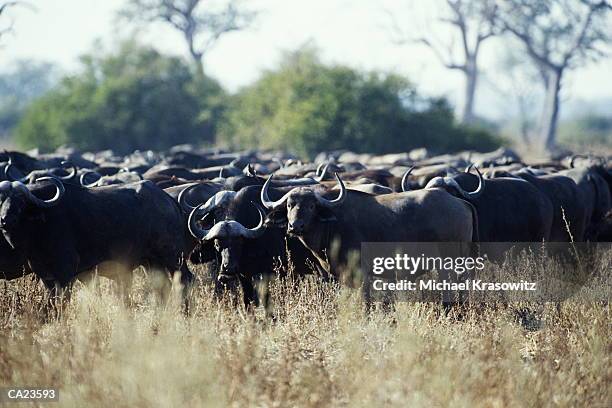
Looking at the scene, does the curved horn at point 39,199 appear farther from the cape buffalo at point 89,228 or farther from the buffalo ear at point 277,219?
the buffalo ear at point 277,219

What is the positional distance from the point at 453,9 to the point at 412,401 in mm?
42693

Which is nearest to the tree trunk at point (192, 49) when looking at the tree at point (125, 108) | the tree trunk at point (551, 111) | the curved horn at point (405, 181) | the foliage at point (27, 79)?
the tree at point (125, 108)

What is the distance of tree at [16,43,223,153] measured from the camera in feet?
132

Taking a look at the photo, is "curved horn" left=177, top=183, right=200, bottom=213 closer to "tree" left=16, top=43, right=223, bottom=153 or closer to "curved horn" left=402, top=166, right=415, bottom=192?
"curved horn" left=402, top=166, right=415, bottom=192

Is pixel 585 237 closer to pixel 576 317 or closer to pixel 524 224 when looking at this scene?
pixel 524 224

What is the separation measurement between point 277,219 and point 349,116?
84.6 feet

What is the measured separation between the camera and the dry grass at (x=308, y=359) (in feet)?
19.1

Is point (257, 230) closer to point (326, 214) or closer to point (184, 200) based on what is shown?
point (326, 214)

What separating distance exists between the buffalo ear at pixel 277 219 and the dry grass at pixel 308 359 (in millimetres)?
996

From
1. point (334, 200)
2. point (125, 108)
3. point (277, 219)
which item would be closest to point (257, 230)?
point (277, 219)

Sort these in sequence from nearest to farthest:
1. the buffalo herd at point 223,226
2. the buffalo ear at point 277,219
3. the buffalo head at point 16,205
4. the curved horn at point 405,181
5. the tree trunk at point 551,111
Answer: the buffalo head at point 16,205
the buffalo herd at point 223,226
the buffalo ear at point 277,219
the curved horn at point 405,181
the tree trunk at point 551,111

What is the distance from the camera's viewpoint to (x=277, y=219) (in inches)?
342

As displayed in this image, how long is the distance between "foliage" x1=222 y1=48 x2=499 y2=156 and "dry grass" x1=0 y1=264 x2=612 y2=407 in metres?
26.5

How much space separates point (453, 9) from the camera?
46.6 metres
